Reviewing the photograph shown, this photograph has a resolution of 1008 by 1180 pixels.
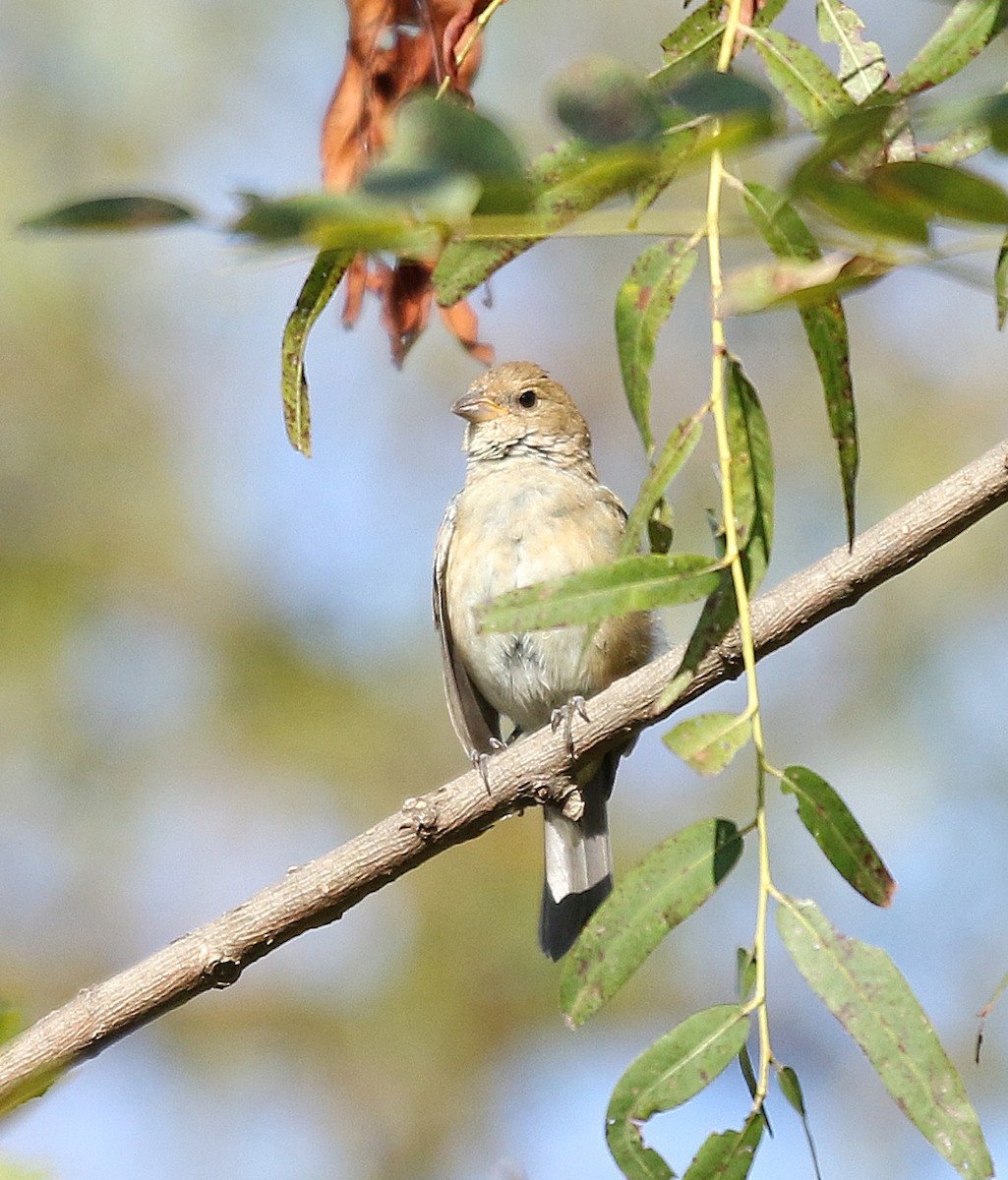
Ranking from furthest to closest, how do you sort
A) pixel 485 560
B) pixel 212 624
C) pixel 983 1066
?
pixel 212 624, pixel 983 1066, pixel 485 560

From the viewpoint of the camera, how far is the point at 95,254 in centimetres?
999

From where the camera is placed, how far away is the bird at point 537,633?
5461mm

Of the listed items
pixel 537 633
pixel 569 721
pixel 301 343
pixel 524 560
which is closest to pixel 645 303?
pixel 301 343

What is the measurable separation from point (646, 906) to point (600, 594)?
0.42 metres

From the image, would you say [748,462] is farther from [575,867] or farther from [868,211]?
[575,867]

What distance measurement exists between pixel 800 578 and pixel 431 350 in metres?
7.15

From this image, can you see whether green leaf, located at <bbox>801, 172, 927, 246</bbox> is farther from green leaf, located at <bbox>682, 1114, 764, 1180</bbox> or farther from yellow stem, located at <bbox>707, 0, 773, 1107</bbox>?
green leaf, located at <bbox>682, 1114, 764, 1180</bbox>

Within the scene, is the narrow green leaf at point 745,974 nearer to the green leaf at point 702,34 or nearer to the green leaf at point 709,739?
the green leaf at point 709,739

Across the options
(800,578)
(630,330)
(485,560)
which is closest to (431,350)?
(485,560)

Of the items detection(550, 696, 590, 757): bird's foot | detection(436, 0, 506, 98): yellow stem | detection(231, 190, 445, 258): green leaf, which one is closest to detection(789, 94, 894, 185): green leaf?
detection(231, 190, 445, 258): green leaf

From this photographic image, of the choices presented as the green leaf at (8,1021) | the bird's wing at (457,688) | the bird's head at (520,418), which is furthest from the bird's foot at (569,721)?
the bird's head at (520,418)

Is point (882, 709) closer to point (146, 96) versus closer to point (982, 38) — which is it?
point (146, 96)

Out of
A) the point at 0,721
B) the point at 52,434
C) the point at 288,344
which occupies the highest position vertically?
the point at 52,434

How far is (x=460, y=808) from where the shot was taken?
10.8ft
